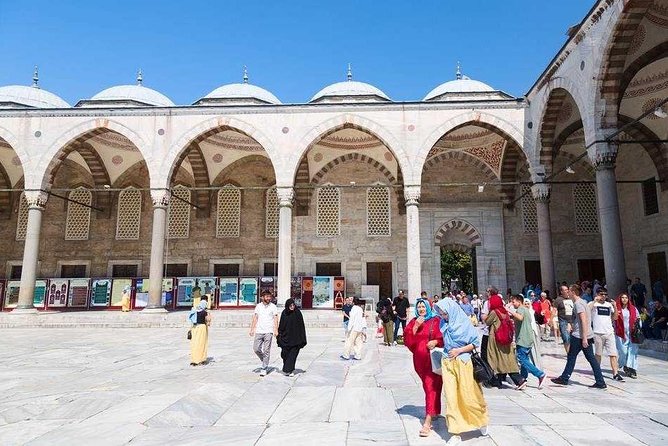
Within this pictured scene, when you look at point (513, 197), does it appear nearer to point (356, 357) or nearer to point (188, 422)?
point (356, 357)

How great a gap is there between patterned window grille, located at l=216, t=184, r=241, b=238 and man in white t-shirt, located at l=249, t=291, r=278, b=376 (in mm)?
11440

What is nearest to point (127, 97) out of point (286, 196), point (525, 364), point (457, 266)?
point (286, 196)

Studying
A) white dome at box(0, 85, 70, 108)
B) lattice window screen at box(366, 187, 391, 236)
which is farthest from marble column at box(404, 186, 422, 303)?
white dome at box(0, 85, 70, 108)

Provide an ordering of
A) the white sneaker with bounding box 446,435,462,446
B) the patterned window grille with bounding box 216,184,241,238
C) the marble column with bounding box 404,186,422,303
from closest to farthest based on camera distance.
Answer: the white sneaker with bounding box 446,435,462,446 < the marble column with bounding box 404,186,422,303 < the patterned window grille with bounding box 216,184,241,238

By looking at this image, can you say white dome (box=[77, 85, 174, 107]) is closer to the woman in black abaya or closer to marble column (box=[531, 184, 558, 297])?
marble column (box=[531, 184, 558, 297])

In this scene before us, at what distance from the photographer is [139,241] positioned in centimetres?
1681

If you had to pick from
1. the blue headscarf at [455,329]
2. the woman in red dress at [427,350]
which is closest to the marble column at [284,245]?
the woman in red dress at [427,350]

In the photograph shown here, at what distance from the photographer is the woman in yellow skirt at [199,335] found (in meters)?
5.94

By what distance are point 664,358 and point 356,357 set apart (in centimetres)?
456

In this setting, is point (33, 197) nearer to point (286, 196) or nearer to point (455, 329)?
point (286, 196)

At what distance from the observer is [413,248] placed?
12.0 m

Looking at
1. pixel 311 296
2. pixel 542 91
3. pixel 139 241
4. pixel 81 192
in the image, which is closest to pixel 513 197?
pixel 542 91

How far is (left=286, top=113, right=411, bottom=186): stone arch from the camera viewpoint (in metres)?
12.4

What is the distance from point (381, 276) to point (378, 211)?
2402 mm
